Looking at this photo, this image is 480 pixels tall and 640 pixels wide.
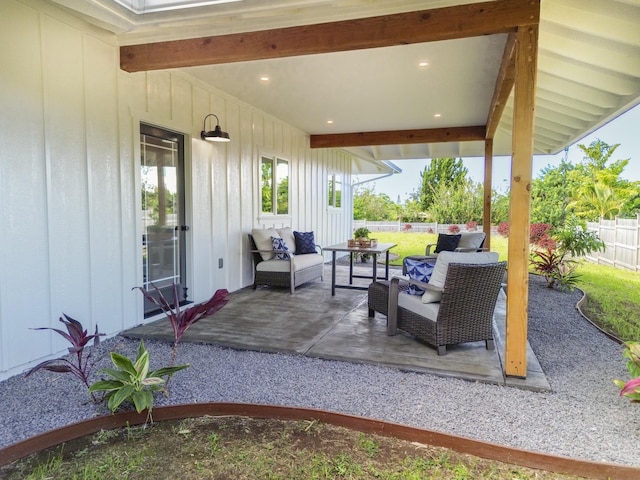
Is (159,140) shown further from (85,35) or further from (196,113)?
(85,35)

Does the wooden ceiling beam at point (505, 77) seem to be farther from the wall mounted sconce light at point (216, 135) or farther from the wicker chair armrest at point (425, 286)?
the wall mounted sconce light at point (216, 135)

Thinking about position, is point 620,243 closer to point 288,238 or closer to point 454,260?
point 288,238

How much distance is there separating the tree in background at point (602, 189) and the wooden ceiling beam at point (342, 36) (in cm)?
1347

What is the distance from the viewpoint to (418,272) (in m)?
3.73

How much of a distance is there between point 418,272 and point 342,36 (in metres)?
2.14

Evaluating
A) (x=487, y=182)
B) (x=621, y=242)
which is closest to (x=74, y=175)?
(x=487, y=182)

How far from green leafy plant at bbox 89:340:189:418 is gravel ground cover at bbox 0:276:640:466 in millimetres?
230

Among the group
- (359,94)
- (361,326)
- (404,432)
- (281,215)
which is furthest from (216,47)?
(281,215)

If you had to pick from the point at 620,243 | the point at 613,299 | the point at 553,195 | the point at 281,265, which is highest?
the point at 553,195

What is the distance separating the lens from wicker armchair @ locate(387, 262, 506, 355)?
3.17 m

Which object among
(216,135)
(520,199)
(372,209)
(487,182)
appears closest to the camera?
(520,199)

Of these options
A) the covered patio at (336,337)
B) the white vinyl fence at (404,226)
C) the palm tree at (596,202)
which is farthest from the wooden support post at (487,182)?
the white vinyl fence at (404,226)

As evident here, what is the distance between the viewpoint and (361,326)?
13.8 feet

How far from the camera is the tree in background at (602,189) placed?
14.2 meters
